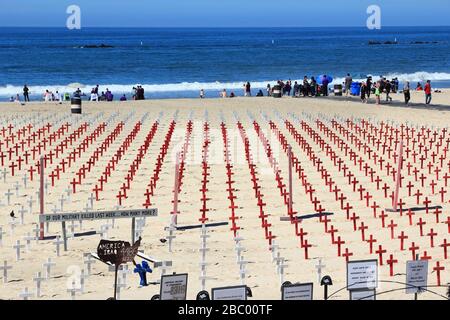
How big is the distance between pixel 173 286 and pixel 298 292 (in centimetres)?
171

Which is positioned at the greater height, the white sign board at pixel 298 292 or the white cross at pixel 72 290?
the white sign board at pixel 298 292

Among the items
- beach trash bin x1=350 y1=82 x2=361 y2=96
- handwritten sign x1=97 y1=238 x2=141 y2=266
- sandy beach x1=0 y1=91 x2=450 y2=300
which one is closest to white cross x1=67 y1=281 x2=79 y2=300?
sandy beach x1=0 y1=91 x2=450 y2=300

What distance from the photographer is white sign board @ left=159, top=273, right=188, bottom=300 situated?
12.6 metres

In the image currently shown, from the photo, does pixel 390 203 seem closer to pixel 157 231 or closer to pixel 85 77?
pixel 157 231

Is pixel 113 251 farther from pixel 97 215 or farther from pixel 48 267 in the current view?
pixel 97 215

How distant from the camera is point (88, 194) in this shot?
977 inches

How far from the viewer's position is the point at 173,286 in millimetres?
12641

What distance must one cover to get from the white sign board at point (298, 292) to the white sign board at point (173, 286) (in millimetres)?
1496

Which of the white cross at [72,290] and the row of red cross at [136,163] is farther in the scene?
the row of red cross at [136,163]

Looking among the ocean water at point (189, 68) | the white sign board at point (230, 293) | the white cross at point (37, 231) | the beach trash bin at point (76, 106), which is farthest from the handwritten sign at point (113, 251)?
the ocean water at point (189, 68)

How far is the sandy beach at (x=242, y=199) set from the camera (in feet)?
55.2

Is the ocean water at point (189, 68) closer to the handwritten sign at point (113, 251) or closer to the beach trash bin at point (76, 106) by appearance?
the beach trash bin at point (76, 106)

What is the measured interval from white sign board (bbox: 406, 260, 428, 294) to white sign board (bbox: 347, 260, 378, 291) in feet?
1.41

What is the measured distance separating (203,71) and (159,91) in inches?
1064
